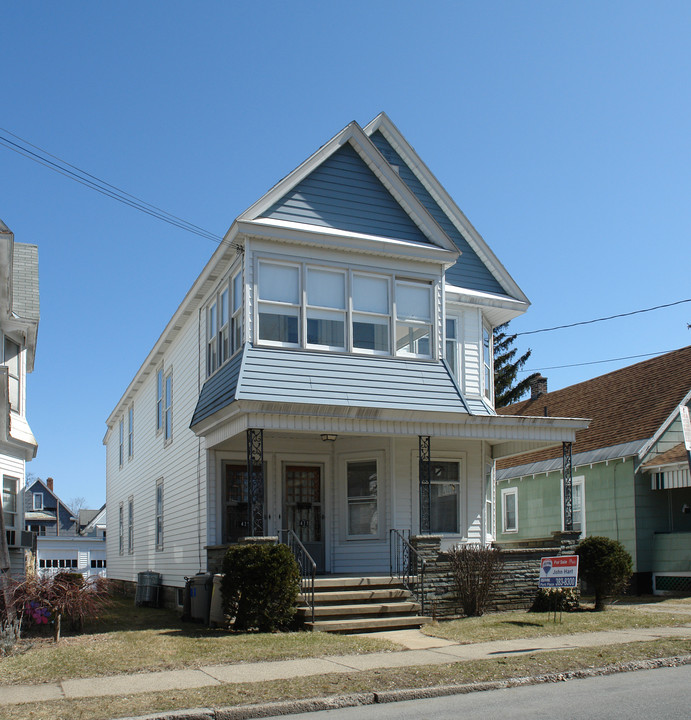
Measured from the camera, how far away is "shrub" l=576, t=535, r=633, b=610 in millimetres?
15453

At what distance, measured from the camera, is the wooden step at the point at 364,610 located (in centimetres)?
1315

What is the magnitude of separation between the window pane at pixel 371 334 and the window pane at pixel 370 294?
0.70ft

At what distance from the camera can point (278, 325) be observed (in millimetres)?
15656

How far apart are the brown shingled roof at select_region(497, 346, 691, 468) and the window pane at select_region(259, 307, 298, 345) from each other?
11406 mm

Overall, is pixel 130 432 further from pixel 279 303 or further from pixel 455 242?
pixel 279 303

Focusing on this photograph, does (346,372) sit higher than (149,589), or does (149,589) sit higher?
(346,372)

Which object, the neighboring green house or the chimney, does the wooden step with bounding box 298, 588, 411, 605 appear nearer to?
the neighboring green house

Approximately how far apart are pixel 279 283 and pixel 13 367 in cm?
1054

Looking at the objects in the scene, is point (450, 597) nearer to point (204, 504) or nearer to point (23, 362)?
point (204, 504)

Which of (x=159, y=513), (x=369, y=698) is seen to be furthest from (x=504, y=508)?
(x=369, y=698)

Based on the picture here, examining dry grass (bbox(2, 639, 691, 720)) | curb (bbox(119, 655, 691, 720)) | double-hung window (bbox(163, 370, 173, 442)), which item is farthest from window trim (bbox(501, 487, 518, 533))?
curb (bbox(119, 655, 691, 720))

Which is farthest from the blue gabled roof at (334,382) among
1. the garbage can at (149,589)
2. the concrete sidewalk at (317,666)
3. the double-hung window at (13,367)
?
the double-hung window at (13,367)

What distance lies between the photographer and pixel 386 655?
10695 mm

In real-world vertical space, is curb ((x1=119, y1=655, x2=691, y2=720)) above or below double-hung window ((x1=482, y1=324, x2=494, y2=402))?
below
